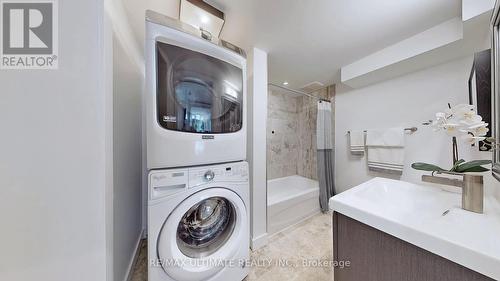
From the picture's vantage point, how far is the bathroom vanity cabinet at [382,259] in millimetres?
454

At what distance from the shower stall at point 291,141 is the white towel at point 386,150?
0.70 meters

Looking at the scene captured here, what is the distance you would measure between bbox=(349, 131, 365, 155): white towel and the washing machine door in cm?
184

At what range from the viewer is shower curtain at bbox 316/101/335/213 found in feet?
7.35

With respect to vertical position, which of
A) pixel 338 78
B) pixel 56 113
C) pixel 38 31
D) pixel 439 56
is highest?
pixel 338 78

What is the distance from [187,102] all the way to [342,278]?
1.17m

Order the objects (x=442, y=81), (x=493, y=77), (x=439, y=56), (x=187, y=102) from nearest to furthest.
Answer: (x=493, y=77) → (x=187, y=102) → (x=439, y=56) → (x=442, y=81)

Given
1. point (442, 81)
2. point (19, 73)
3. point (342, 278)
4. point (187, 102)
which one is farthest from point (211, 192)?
point (442, 81)

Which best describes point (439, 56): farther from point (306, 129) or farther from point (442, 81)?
point (306, 129)

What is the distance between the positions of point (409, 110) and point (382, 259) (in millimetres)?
1870

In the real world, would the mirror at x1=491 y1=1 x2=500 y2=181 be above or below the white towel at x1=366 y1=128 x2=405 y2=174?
above

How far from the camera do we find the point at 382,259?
1.89 ft

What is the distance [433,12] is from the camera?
3.74 feet

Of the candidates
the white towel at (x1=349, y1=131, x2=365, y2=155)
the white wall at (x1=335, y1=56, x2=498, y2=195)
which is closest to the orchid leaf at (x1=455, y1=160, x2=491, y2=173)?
the white wall at (x1=335, y1=56, x2=498, y2=195)

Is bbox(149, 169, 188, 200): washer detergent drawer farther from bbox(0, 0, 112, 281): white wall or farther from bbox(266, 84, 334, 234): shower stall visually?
bbox(266, 84, 334, 234): shower stall
